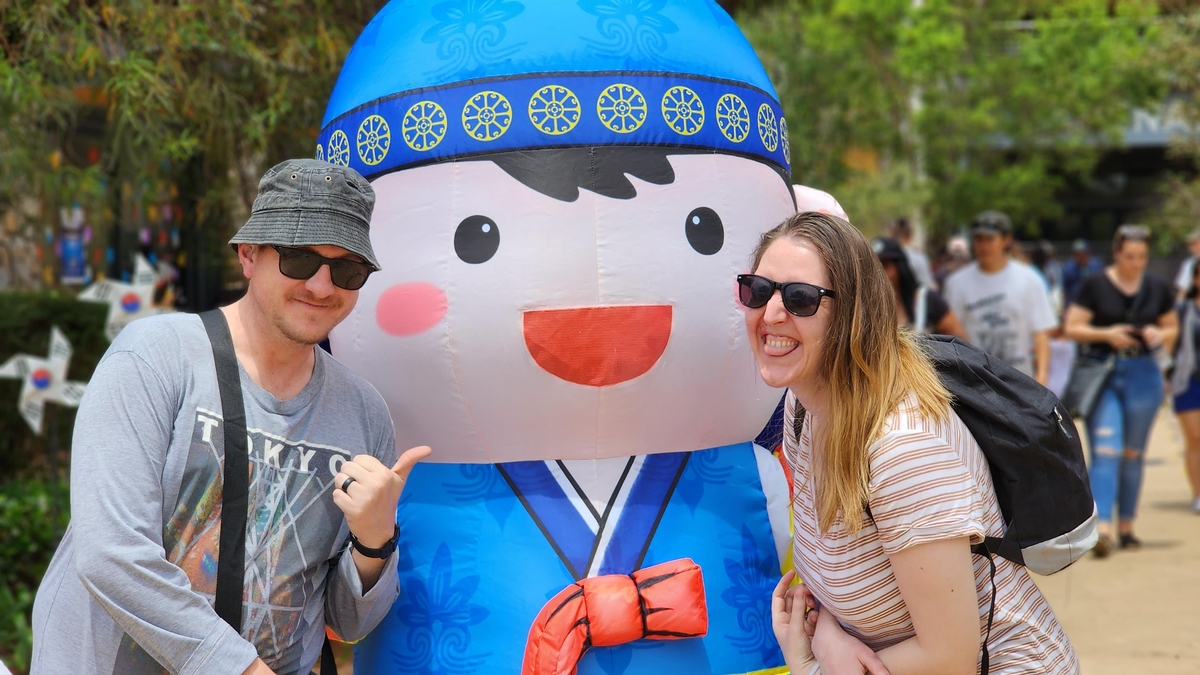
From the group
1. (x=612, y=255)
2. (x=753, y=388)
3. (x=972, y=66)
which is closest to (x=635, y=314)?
(x=612, y=255)

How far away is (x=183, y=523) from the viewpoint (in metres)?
2.22

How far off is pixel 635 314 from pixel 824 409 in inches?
27.2

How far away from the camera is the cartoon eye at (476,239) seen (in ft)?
9.27

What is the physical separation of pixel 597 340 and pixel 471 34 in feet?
2.79

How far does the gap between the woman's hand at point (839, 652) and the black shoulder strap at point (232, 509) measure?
45.2 inches

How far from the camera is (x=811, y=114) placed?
18.0m

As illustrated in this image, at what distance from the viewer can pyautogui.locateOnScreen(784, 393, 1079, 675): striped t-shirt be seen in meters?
2.03

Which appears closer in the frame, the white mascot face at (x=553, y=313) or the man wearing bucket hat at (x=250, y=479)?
the man wearing bucket hat at (x=250, y=479)

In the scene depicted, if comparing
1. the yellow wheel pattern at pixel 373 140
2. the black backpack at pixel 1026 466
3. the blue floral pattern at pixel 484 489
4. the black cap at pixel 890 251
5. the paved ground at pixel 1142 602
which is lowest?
the paved ground at pixel 1142 602

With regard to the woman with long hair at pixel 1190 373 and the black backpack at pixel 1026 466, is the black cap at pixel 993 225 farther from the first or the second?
the black backpack at pixel 1026 466

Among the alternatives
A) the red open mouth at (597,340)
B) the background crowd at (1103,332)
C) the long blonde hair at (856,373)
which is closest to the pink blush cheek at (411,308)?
the red open mouth at (597,340)

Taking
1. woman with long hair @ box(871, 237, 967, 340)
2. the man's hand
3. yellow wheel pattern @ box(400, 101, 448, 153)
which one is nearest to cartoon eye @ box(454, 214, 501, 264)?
yellow wheel pattern @ box(400, 101, 448, 153)

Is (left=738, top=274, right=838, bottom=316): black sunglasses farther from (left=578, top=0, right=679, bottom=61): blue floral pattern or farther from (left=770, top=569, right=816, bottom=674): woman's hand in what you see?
(left=578, top=0, right=679, bottom=61): blue floral pattern

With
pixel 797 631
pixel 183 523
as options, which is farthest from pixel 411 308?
pixel 797 631
